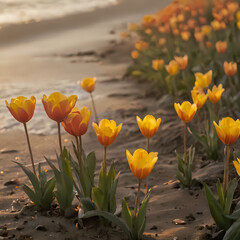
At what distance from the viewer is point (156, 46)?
7.56m

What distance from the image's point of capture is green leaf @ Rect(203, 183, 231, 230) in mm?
1968

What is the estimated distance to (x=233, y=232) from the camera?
6.14 ft

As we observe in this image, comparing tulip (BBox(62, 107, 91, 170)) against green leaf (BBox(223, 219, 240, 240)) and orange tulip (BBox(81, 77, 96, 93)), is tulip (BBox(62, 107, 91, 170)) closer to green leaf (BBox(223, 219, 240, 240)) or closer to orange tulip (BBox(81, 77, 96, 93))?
green leaf (BBox(223, 219, 240, 240))

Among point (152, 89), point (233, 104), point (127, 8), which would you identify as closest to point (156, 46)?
point (152, 89)

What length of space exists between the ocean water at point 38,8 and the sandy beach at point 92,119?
0.46m

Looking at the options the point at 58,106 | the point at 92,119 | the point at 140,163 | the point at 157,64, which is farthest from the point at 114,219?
the point at 157,64

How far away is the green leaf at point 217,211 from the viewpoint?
6.46ft

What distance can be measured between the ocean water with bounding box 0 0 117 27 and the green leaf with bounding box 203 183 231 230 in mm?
8905

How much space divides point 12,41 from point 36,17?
2046 millimetres

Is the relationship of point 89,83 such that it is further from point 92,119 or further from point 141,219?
point 141,219

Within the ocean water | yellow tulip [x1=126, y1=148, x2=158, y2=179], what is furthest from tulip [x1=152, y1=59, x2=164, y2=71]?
the ocean water

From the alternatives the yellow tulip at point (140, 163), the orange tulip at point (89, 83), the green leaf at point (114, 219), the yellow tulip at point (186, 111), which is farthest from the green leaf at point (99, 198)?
the orange tulip at point (89, 83)

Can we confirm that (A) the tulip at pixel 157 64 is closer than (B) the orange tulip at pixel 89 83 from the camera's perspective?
No

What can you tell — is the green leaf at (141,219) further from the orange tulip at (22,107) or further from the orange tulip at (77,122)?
the orange tulip at (22,107)
